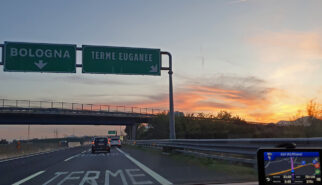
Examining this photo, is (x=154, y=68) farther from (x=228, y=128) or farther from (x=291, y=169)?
(x=228, y=128)

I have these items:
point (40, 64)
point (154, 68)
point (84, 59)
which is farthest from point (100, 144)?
point (40, 64)

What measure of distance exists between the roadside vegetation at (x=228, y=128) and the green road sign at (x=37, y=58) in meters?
14.4

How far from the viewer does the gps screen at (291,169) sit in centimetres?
336

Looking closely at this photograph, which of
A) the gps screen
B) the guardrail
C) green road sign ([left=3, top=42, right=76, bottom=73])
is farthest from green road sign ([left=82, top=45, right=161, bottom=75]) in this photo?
the gps screen

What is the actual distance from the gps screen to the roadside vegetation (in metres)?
16.8

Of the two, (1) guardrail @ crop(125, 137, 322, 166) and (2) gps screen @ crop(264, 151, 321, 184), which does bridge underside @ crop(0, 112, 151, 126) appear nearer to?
(1) guardrail @ crop(125, 137, 322, 166)

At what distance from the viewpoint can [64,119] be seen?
2431 inches

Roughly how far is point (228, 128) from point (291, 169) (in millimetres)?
44083

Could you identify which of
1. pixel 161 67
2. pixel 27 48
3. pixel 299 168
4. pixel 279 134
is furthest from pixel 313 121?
pixel 299 168

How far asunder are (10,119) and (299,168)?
60644 millimetres

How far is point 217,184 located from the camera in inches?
327

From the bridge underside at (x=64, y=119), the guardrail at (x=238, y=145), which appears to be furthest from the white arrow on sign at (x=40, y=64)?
the bridge underside at (x=64, y=119)

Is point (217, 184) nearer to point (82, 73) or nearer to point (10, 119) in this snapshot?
point (82, 73)

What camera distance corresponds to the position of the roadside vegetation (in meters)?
21.1
